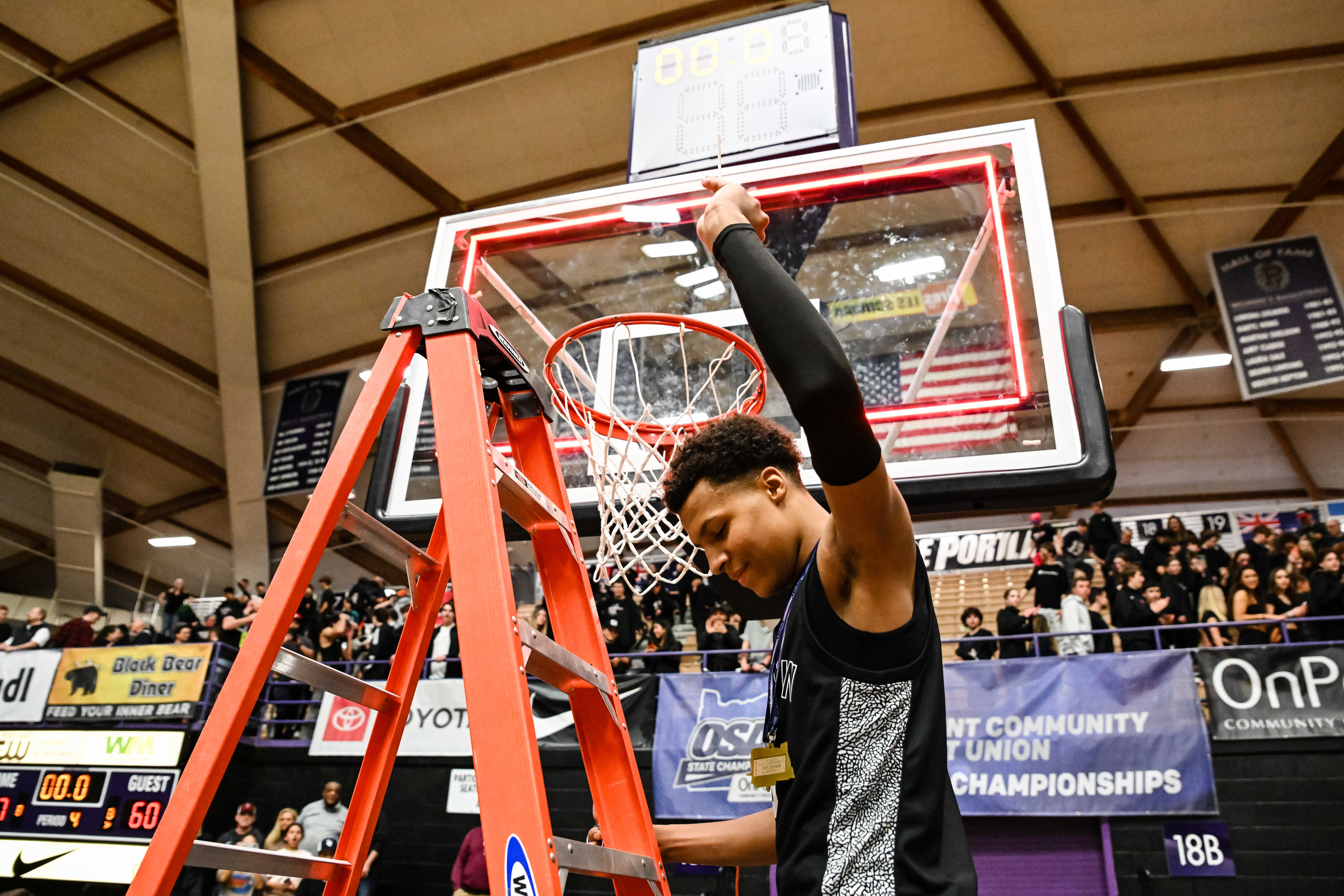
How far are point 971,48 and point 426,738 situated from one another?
32.4ft

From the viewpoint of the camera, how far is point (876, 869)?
152 cm

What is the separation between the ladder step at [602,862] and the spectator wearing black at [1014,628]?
24.8ft

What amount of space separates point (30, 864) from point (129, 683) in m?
2.02

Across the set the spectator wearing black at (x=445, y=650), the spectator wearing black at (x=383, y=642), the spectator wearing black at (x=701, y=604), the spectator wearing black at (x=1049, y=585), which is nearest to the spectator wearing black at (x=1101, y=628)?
the spectator wearing black at (x=1049, y=585)

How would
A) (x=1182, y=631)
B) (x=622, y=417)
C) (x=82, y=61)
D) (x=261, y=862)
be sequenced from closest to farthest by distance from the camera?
(x=261, y=862), (x=622, y=417), (x=1182, y=631), (x=82, y=61)

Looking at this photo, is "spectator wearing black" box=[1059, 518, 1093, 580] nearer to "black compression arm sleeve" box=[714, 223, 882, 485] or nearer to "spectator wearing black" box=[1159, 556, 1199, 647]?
"spectator wearing black" box=[1159, 556, 1199, 647]

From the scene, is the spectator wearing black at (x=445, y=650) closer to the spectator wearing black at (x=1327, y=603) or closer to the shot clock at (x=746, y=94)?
the shot clock at (x=746, y=94)

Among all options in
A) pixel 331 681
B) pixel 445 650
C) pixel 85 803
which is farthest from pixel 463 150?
pixel 331 681

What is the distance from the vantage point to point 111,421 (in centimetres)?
1689

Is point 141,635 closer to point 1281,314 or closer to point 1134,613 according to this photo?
point 1134,613

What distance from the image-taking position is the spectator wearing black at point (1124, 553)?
1139cm

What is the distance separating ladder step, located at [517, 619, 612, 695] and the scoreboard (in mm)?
9822

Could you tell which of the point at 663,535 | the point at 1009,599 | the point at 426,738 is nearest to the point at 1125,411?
the point at 1009,599

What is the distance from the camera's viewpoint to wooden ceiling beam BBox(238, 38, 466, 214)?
1125cm
